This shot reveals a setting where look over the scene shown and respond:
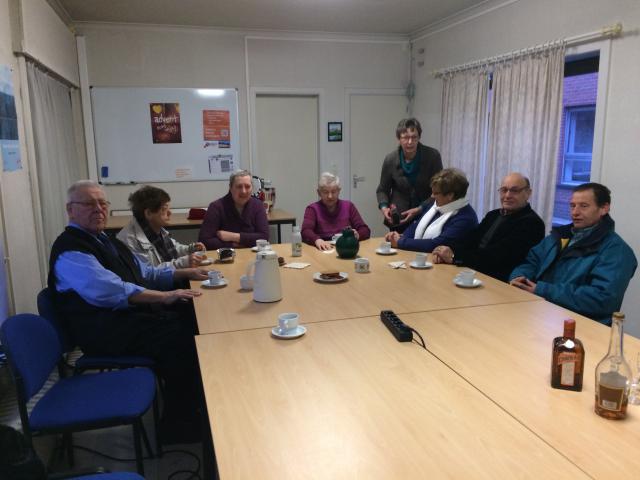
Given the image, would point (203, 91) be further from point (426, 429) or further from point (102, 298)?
point (426, 429)

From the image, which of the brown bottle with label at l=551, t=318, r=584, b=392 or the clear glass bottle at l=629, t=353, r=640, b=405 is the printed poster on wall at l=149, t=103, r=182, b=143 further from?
the clear glass bottle at l=629, t=353, r=640, b=405

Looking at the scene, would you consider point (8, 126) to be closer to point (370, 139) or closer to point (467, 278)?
point (467, 278)

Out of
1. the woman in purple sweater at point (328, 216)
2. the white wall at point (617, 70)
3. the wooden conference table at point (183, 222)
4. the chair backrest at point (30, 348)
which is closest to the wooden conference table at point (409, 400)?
the chair backrest at point (30, 348)

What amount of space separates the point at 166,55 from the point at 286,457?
5.20 m

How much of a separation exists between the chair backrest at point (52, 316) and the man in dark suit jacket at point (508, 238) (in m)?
1.93

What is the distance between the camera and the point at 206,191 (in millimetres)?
5754

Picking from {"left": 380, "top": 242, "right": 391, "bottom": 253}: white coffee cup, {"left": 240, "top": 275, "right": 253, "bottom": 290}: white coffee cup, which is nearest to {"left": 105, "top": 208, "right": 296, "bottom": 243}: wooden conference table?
{"left": 380, "top": 242, "right": 391, "bottom": 253}: white coffee cup

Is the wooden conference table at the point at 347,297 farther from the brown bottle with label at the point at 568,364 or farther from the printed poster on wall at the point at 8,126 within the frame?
the printed poster on wall at the point at 8,126

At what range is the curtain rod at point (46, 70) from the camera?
10.3 ft

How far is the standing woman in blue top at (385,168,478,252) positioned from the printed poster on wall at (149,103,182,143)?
3360 mm

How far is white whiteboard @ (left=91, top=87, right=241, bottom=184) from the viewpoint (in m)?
5.36

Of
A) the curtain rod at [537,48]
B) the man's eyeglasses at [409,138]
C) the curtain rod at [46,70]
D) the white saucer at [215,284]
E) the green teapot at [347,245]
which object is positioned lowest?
the white saucer at [215,284]

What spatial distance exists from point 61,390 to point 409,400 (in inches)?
53.1

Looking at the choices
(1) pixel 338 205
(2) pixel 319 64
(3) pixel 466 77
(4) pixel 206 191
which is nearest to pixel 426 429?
(1) pixel 338 205
